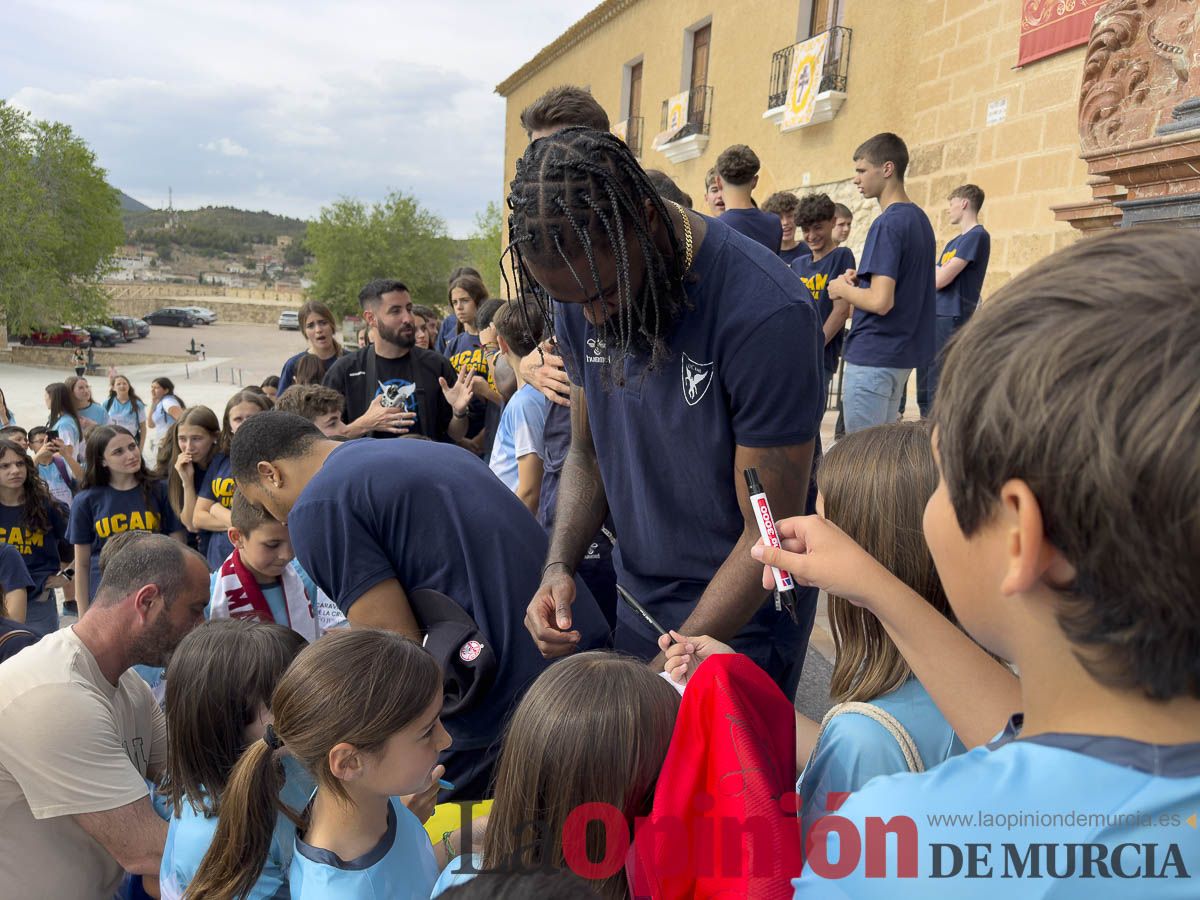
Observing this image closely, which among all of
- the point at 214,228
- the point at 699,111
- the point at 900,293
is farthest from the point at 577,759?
the point at 214,228

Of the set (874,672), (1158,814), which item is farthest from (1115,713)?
(874,672)

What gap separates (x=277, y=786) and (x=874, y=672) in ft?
4.07

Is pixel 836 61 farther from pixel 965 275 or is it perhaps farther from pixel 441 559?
pixel 441 559

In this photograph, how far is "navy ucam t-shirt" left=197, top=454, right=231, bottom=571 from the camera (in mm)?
4398

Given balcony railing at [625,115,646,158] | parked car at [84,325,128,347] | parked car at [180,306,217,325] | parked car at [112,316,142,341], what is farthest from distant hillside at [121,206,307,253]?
balcony railing at [625,115,646,158]

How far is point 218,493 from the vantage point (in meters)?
4.66

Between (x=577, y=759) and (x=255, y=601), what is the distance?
6.36ft

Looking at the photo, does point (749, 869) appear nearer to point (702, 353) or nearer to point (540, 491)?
point (702, 353)

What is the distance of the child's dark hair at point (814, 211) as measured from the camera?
18.7 ft

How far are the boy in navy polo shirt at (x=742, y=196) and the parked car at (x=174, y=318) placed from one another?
55266 mm

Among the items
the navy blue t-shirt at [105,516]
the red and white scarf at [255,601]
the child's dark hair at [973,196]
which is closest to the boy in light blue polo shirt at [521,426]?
the red and white scarf at [255,601]

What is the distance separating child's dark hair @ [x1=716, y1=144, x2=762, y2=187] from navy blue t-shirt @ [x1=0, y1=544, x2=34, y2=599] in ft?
13.3

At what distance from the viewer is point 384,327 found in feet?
16.8

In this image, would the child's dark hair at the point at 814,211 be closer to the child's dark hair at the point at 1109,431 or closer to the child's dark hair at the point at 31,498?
the child's dark hair at the point at 31,498
